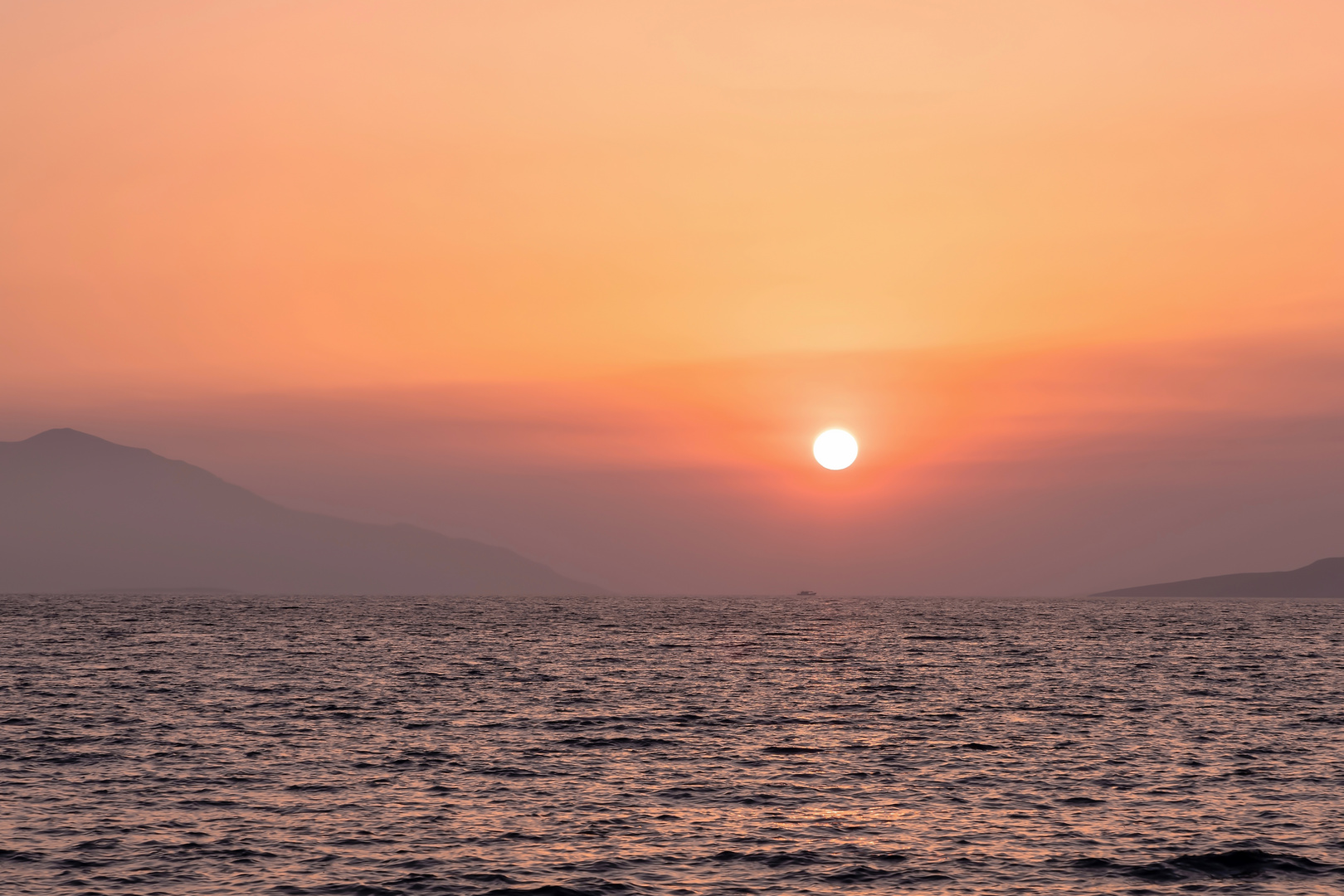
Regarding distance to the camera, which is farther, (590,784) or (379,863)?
(590,784)

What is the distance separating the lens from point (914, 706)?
6750 cm

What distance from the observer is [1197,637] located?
150 m

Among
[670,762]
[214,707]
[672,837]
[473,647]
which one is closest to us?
[672,837]

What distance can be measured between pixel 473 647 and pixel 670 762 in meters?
80.1

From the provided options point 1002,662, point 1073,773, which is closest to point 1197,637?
point 1002,662

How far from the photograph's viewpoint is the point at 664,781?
142 feet

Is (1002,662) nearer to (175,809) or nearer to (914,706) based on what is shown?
(914,706)

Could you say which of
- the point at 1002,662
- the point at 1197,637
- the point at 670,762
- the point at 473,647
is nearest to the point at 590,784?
the point at 670,762

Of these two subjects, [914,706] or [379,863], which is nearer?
[379,863]

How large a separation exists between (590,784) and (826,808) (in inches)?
356

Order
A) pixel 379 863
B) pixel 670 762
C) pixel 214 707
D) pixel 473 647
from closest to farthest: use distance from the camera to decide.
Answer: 1. pixel 379 863
2. pixel 670 762
3. pixel 214 707
4. pixel 473 647

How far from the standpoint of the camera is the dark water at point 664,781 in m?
30.9

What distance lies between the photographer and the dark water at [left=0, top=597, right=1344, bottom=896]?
3091 cm

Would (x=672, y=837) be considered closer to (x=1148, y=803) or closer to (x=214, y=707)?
(x=1148, y=803)
